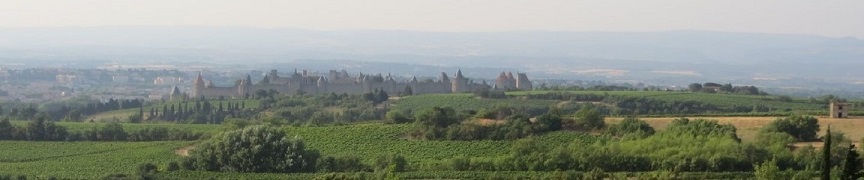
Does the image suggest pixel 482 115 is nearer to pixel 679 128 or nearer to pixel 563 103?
pixel 679 128

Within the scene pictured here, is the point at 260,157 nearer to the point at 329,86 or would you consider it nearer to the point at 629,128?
the point at 629,128

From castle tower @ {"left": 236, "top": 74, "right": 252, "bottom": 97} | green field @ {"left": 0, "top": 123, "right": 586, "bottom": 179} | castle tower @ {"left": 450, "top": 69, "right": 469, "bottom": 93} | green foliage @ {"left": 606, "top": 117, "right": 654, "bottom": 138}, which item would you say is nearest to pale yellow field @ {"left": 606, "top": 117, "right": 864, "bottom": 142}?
green foliage @ {"left": 606, "top": 117, "right": 654, "bottom": 138}

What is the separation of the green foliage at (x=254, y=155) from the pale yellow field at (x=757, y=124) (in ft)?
44.5

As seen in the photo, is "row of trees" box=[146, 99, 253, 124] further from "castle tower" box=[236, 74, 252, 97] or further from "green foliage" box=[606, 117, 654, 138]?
"green foliage" box=[606, 117, 654, 138]

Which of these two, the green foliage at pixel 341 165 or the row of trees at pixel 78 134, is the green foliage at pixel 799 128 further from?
the row of trees at pixel 78 134

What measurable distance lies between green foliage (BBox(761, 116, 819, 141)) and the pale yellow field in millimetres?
862

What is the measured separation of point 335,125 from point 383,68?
13509 centimetres

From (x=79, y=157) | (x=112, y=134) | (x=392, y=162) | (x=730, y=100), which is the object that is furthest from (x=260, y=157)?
(x=730, y=100)

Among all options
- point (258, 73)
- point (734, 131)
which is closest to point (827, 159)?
point (734, 131)

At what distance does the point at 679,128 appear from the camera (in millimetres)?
42812

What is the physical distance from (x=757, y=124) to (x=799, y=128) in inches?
152

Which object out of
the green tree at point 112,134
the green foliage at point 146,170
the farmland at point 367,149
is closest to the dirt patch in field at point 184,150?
the farmland at point 367,149

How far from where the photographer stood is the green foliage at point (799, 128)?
42.7m

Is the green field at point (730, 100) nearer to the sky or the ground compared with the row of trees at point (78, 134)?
nearer to the sky
